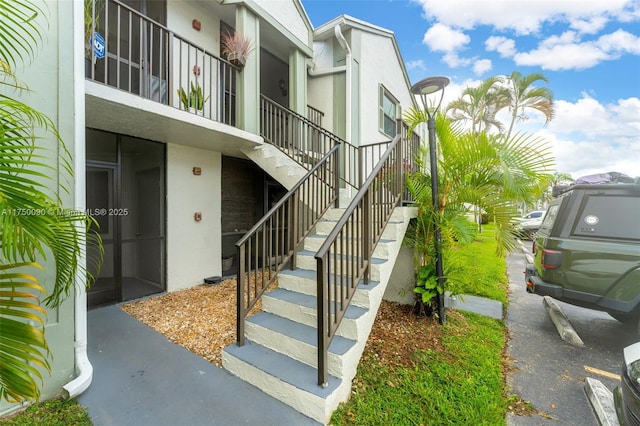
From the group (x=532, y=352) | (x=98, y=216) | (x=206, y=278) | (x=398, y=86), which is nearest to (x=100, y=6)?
(x=98, y=216)

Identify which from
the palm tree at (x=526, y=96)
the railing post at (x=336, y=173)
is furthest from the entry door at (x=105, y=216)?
the palm tree at (x=526, y=96)

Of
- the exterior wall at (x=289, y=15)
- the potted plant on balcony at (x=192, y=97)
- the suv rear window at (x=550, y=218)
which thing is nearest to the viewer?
the suv rear window at (x=550, y=218)

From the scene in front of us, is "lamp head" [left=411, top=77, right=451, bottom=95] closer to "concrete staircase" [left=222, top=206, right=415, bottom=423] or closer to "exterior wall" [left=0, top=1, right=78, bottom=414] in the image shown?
"concrete staircase" [left=222, top=206, right=415, bottom=423]

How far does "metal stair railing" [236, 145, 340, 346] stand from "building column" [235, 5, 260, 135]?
1.77 m

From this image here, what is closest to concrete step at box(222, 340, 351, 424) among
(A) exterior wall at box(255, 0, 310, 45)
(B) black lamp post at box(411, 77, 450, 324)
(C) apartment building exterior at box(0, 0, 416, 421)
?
(C) apartment building exterior at box(0, 0, 416, 421)

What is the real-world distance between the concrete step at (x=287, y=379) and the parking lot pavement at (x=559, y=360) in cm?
146

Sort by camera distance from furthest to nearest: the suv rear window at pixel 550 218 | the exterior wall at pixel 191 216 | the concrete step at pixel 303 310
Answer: the exterior wall at pixel 191 216 → the suv rear window at pixel 550 218 → the concrete step at pixel 303 310

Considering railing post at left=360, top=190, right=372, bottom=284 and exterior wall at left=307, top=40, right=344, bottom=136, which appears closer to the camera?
railing post at left=360, top=190, right=372, bottom=284

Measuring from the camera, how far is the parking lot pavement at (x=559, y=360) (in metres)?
2.24

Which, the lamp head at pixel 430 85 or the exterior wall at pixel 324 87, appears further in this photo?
the exterior wall at pixel 324 87

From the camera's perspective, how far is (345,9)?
7039 millimetres

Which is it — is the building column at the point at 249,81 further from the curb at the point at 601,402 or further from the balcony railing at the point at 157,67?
the curb at the point at 601,402

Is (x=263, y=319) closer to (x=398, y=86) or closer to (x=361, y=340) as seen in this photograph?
(x=361, y=340)

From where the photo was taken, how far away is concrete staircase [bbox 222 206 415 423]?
2146 millimetres
